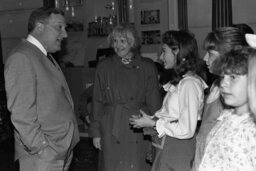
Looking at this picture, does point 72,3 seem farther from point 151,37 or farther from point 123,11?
point 151,37

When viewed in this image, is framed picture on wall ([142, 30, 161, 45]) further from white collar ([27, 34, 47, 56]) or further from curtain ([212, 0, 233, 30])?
white collar ([27, 34, 47, 56])

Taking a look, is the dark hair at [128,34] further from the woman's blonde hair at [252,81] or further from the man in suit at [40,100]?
the woman's blonde hair at [252,81]

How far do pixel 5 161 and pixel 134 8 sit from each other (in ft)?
9.54

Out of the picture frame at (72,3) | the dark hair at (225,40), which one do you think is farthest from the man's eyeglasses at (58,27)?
the picture frame at (72,3)

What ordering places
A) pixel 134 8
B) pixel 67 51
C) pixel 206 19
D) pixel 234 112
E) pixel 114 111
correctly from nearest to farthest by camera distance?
pixel 234 112, pixel 114 111, pixel 206 19, pixel 134 8, pixel 67 51

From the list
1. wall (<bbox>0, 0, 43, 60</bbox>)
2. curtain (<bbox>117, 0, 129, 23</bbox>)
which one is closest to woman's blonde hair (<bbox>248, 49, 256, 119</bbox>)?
curtain (<bbox>117, 0, 129, 23</bbox>)

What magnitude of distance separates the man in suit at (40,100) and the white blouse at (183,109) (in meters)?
0.67

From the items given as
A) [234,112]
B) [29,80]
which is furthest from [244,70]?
[29,80]

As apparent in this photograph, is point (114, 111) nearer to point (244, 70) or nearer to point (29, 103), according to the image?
point (29, 103)

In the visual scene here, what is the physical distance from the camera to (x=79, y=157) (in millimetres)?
5590

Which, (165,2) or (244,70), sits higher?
(165,2)

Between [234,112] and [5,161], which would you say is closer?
[234,112]

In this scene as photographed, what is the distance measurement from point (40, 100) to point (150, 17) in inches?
137

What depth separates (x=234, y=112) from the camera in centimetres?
209
